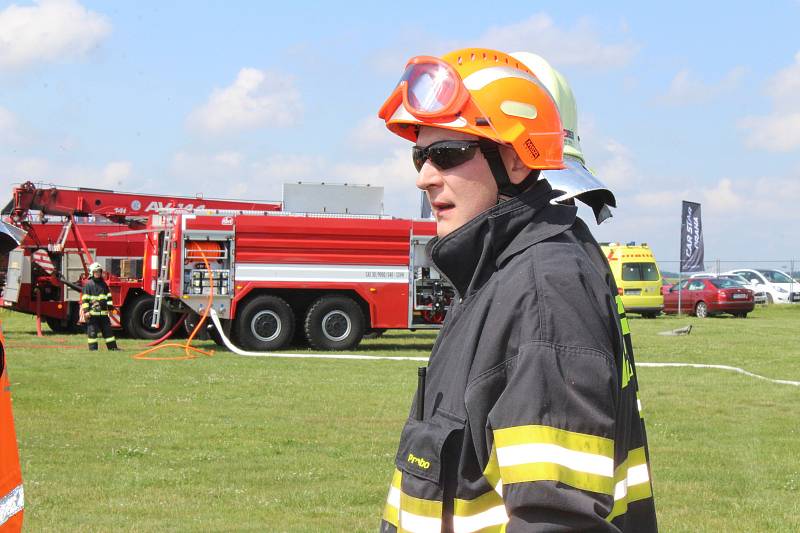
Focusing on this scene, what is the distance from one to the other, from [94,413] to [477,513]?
31.3 ft

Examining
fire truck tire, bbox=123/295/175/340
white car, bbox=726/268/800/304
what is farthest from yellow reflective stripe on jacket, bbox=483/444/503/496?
white car, bbox=726/268/800/304

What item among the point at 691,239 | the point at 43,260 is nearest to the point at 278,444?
the point at 43,260

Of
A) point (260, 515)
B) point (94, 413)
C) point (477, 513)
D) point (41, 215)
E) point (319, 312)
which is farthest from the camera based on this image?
point (41, 215)

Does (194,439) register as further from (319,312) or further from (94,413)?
(319,312)

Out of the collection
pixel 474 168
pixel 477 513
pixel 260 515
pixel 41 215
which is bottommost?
pixel 260 515

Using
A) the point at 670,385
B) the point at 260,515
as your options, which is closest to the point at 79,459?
the point at 260,515

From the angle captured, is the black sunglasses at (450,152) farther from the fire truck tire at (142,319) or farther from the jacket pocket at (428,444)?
the fire truck tire at (142,319)

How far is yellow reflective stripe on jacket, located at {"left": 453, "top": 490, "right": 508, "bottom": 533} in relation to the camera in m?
1.87

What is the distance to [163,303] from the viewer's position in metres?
20.1

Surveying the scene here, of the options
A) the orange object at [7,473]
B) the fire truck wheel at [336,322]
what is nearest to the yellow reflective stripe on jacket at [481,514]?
the orange object at [7,473]

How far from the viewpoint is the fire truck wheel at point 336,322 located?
1920 centimetres

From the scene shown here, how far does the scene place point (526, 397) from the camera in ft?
5.78

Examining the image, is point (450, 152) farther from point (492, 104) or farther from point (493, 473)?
point (493, 473)

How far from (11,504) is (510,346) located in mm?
1874
